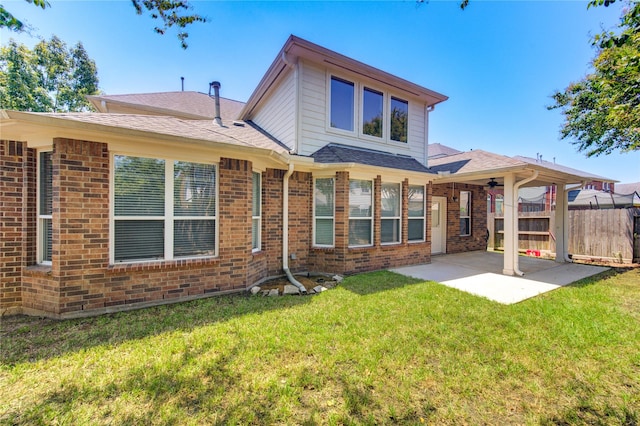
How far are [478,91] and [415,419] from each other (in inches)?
510

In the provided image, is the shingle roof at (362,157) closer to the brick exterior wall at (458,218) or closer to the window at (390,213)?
the window at (390,213)

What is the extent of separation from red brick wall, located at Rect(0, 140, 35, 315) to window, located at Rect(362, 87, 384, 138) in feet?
25.1

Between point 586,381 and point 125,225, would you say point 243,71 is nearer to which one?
point 125,225

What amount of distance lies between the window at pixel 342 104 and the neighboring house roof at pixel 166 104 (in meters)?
5.95

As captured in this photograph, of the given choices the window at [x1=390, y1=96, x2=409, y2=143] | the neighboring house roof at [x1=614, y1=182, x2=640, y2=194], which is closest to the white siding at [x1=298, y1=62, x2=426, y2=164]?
the window at [x1=390, y1=96, x2=409, y2=143]

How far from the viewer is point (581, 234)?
33.1 ft

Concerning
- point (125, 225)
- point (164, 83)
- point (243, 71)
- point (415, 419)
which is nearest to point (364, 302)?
point (415, 419)

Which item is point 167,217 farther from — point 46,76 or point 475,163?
point 46,76

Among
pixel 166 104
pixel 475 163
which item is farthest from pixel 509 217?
pixel 166 104

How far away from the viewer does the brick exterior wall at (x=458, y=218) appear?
Result: 10.4m

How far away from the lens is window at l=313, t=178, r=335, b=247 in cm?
726

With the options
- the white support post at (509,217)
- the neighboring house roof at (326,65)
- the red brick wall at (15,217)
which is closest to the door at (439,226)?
the white support post at (509,217)

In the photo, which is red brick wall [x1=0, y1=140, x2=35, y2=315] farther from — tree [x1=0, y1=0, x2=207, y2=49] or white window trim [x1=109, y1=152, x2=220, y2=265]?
tree [x1=0, y1=0, x2=207, y2=49]

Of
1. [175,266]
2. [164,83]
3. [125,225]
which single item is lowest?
[175,266]
